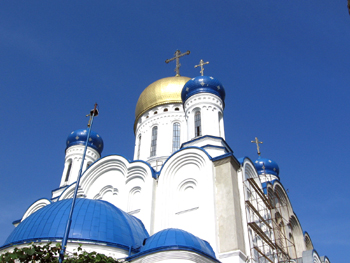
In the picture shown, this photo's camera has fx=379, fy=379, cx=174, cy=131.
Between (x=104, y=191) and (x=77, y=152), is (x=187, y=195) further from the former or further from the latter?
(x=77, y=152)

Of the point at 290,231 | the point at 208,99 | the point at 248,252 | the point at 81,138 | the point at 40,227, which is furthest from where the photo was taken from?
the point at 81,138

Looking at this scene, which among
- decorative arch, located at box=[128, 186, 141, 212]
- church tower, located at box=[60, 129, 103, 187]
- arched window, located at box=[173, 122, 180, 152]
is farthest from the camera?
church tower, located at box=[60, 129, 103, 187]

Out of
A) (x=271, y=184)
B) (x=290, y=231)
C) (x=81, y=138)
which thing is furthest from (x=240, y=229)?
(x=81, y=138)

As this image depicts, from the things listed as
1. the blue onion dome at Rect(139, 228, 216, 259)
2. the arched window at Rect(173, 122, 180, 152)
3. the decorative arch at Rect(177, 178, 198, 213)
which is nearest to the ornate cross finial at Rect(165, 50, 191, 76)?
the arched window at Rect(173, 122, 180, 152)

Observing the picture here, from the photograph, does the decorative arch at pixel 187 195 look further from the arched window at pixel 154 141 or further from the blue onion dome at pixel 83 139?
the blue onion dome at pixel 83 139

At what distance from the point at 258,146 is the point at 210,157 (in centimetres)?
789

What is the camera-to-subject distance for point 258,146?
57.6ft

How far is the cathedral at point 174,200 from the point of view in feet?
26.1

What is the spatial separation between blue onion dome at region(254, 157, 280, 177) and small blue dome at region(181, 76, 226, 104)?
4.70m

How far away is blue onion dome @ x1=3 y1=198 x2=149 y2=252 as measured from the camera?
7.88 metres

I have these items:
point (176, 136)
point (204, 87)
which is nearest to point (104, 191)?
point (176, 136)

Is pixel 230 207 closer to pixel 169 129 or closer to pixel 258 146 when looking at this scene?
pixel 169 129

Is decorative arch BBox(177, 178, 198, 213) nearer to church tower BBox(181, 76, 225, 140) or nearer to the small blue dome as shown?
church tower BBox(181, 76, 225, 140)

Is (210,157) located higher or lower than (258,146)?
lower
